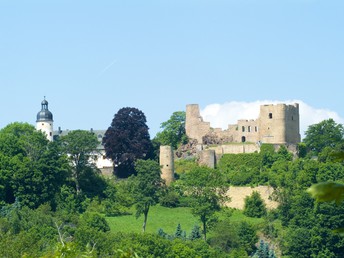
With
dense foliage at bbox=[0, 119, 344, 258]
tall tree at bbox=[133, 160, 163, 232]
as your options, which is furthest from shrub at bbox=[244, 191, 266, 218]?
tall tree at bbox=[133, 160, 163, 232]

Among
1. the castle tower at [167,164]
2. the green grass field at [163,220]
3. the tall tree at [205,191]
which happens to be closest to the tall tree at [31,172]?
the green grass field at [163,220]

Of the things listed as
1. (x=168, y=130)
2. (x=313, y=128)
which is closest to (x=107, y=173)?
(x=168, y=130)

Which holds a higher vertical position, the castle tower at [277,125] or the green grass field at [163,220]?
the castle tower at [277,125]

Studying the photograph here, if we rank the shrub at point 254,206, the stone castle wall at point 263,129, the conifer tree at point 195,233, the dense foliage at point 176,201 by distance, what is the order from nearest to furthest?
the dense foliage at point 176,201 → the conifer tree at point 195,233 → the shrub at point 254,206 → the stone castle wall at point 263,129

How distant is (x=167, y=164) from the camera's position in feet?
204

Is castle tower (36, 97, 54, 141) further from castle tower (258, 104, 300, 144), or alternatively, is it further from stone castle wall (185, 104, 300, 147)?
castle tower (258, 104, 300, 144)

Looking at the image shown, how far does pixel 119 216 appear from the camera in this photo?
57.1 metres

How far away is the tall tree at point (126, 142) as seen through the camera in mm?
64438

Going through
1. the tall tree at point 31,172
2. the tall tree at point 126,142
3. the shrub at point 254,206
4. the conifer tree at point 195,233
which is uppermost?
the tall tree at point 126,142

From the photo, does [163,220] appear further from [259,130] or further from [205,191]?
[259,130]

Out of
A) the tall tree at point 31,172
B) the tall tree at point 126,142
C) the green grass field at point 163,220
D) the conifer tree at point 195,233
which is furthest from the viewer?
the tall tree at point 126,142

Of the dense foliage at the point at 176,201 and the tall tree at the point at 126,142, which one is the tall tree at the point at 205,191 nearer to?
the dense foliage at the point at 176,201

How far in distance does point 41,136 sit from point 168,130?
1081 cm

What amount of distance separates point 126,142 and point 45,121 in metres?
11.6
